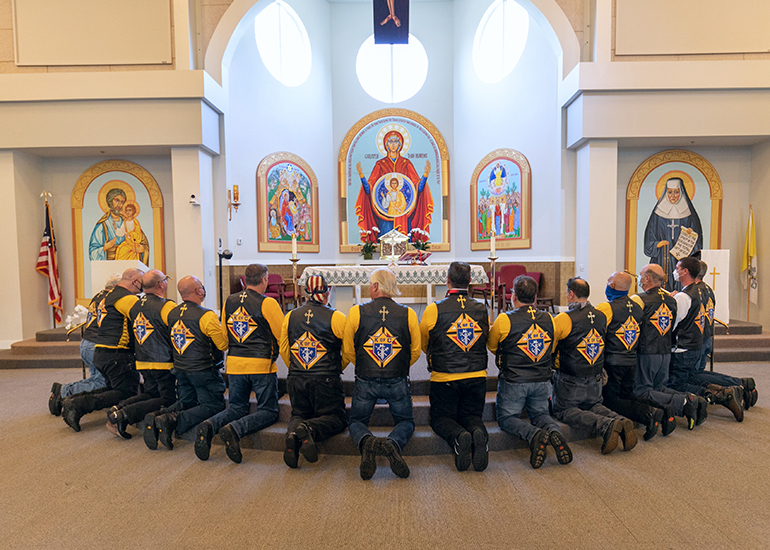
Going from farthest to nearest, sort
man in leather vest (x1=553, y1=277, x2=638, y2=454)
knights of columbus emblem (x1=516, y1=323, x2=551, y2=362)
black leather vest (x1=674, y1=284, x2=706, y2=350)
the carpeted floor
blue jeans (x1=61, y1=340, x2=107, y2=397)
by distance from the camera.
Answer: blue jeans (x1=61, y1=340, x2=107, y2=397)
black leather vest (x1=674, y1=284, x2=706, y2=350)
man in leather vest (x1=553, y1=277, x2=638, y2=454)
knights of columbus emblem (x1=516, y1=323, x2=551, y2=362)
the carpeted floor

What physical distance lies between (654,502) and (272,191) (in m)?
9.44

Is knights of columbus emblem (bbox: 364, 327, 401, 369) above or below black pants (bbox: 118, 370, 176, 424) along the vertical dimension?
above

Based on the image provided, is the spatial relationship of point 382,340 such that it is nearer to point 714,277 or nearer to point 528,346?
point 528,346

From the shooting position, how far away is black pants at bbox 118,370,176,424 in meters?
3.96

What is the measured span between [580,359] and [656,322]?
101cm

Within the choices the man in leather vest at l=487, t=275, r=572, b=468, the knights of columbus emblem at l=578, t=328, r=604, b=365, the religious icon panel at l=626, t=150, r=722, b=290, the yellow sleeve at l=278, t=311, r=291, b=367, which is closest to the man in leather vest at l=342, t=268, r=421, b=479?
the yellow sleeve at l=278, t=311, r=291, b=367

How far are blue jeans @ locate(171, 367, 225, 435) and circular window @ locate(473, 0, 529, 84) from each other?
961 cm

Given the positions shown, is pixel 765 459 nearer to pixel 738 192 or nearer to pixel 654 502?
pixel 654 502

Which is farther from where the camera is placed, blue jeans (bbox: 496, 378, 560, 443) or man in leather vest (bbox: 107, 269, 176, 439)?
man in leather vest (bbox: 107, 269, 176, 439)

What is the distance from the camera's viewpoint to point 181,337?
3752 mm

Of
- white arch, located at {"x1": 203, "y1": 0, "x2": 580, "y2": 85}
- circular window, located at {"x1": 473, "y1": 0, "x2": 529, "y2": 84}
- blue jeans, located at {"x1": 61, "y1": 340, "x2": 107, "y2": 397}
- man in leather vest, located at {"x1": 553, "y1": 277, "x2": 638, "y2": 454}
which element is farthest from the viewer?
circular window, located at {"x1": 473, "y1": 0, "x2": 529, "y2": 84}

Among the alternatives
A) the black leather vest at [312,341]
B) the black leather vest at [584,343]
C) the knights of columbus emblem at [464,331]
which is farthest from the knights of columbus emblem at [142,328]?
the black leather vest at [584,343]

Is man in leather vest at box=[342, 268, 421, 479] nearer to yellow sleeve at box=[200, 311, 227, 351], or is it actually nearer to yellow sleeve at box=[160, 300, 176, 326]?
yellow sleeve at box=[200, 311, 227, 351]

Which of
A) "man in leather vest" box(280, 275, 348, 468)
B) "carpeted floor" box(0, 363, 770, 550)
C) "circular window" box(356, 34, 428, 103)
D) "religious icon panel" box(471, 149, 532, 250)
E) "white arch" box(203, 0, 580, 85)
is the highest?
"circular window" box(356, 34, 428, 103)
